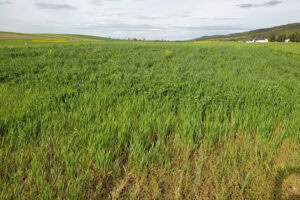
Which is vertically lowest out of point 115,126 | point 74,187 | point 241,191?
point 241,191

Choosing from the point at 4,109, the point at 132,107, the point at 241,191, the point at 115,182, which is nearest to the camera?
the point at 241,191

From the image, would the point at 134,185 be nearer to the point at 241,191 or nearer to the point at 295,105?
the point at 241,191

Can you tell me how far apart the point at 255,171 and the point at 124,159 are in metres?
1.46

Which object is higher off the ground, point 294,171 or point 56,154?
point 56,154

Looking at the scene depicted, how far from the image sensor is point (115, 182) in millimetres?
1580

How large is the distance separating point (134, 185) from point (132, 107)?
4.80ft

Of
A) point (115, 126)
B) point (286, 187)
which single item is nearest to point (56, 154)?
point (115, 126)

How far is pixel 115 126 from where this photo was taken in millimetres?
2137

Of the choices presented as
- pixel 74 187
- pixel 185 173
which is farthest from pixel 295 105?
pixel 74 187

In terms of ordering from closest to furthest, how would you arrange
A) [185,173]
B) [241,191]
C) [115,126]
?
[241,191], [185,173], [115,126]

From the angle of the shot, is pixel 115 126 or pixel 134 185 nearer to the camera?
pixel 134 185

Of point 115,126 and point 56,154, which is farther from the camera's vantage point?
point 115,126

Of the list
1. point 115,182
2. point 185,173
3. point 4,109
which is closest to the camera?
point 115,182

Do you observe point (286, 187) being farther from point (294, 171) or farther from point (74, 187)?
point (74, 187)
